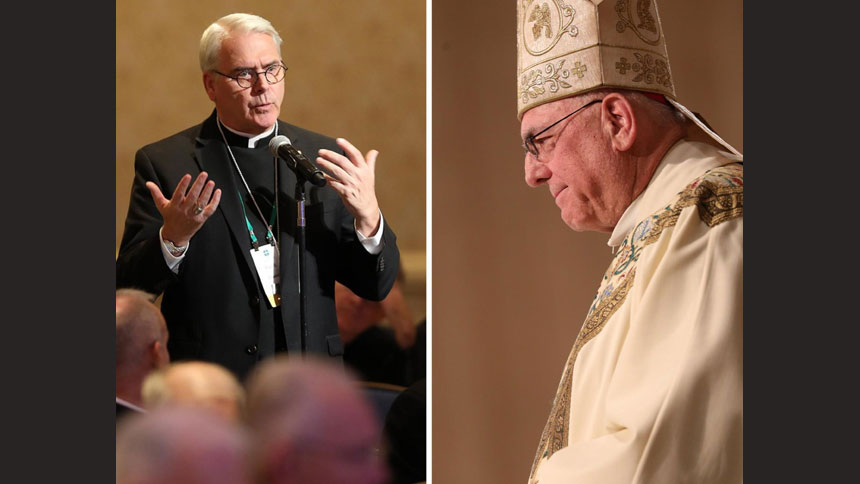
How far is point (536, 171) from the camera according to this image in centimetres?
282

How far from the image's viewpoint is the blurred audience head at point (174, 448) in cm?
280

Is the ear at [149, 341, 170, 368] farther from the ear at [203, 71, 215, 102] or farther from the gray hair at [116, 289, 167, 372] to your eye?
the ear at [203, 71, 215, 102]

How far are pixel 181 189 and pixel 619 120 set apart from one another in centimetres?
131

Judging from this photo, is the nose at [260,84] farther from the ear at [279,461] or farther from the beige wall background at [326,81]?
the ear at [279,461]

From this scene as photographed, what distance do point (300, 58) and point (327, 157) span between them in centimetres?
33

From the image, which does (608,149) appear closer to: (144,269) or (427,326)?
(427,326)

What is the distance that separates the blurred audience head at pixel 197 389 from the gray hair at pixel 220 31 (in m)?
0.93

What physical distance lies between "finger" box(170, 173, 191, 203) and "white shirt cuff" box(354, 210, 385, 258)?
54cm

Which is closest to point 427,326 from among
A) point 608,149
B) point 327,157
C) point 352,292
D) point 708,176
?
point 352,292

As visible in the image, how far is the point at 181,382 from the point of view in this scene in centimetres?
283

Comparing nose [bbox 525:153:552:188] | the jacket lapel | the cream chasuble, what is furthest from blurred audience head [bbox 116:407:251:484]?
nose [bbox 525:153:552:188]

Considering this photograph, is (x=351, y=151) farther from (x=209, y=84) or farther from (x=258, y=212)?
(x=209, y=84)

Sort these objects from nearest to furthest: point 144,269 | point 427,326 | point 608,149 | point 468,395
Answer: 1. point 608,149
2. point 144,269
3. point 427,326
4. point 468,395

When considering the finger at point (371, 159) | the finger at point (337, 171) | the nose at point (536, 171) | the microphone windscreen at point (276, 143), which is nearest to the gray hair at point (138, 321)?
the microphone windscreen at point (276, 143)
